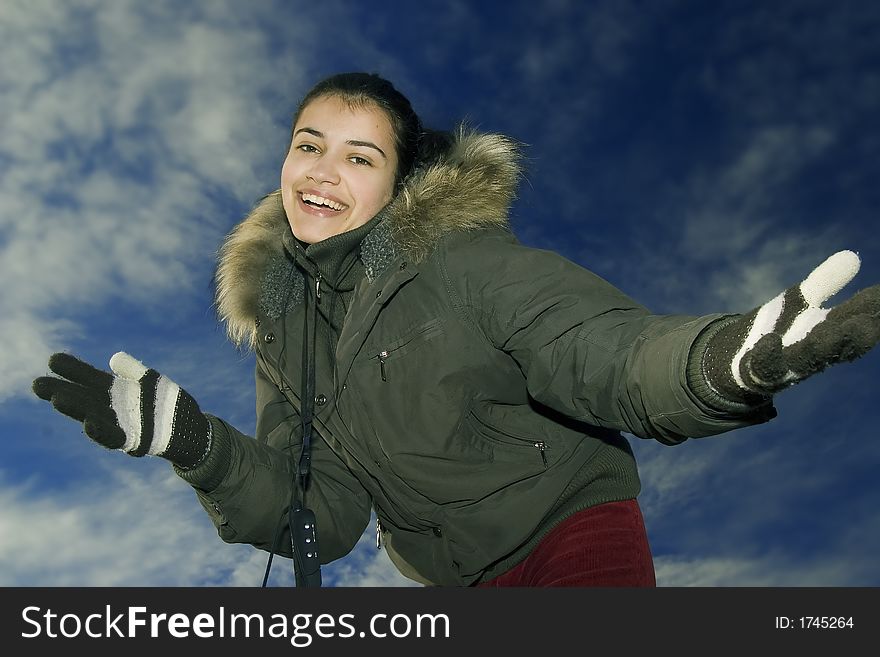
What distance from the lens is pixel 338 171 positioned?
3.90 m

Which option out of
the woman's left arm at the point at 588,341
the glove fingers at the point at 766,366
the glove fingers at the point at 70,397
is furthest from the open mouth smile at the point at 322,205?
the glove fingers at the point at 766,366

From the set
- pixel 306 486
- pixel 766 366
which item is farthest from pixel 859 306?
pixel 306 486

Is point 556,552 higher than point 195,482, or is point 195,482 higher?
point 195,482

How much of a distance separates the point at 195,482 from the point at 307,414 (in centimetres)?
61

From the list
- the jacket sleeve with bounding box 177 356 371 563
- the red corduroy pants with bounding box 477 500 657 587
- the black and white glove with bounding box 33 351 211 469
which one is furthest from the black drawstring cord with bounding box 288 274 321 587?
the red corduroy pants with bounding box 477 500 657 587

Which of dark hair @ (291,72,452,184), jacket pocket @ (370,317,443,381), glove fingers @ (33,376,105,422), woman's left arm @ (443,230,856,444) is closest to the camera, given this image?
woman's left arm @ (443,230,856,444)

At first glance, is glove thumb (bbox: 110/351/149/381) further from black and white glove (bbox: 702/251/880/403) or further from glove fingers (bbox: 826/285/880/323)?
glove fingers (bbox: 826/285/880/323)

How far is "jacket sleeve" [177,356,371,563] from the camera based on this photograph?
383 centimetres

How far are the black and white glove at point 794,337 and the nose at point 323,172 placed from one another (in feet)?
7.18

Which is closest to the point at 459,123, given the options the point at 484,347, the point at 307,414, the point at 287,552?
the point at 484,347

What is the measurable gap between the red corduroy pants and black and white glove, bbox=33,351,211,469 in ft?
5.23

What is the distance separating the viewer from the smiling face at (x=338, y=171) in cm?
390

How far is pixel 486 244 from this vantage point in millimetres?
3412

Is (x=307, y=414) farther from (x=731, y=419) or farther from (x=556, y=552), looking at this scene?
(x=731, y=419)
